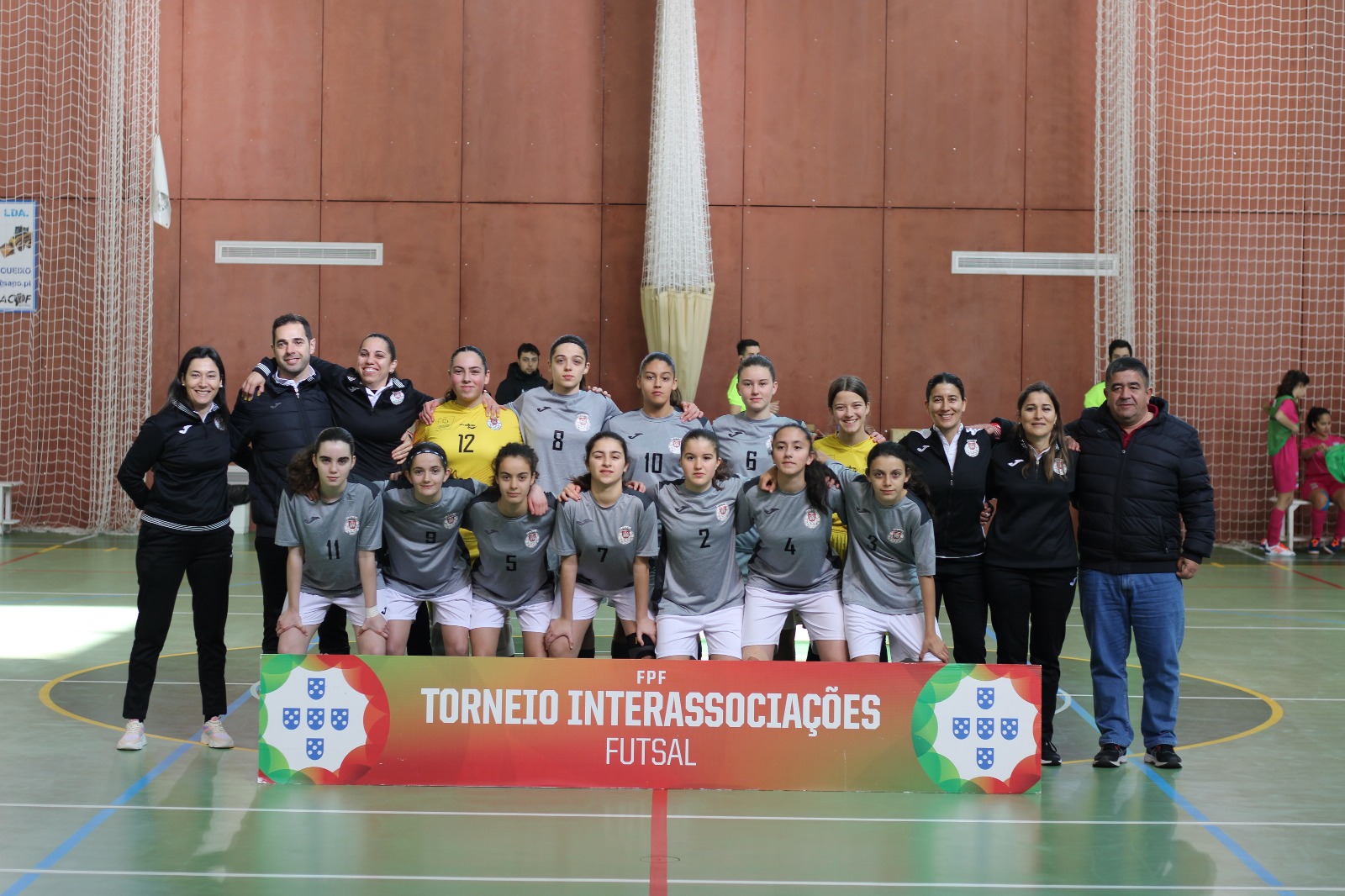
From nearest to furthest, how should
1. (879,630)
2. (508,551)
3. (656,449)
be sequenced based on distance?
(879,630), (508,551), (656,449)

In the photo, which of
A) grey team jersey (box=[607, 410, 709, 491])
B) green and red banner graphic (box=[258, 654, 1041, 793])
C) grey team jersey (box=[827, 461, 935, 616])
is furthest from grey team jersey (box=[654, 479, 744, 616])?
green and red banner graphic (box=[258, 654, 1041, 793])

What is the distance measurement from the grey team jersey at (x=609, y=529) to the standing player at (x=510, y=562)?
0.15 m

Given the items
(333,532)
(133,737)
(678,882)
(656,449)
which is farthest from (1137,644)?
(133,737)

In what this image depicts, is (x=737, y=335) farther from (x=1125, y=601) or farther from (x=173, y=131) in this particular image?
(x=1125, y=601)

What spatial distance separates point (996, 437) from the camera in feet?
21.7

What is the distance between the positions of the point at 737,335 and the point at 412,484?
913 centimetres

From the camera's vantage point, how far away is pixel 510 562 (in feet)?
21.9

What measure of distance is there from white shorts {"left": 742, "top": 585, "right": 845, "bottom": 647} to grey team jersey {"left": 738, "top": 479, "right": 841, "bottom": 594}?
0.05 m

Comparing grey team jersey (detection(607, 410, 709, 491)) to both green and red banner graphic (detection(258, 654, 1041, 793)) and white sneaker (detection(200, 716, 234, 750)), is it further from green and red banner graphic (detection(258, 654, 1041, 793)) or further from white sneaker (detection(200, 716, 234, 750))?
→ white sneaker (detection(200, 716, 234, 750))

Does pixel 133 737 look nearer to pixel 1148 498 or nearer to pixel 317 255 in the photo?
pixel 1148 498

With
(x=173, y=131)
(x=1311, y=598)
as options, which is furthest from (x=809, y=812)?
(x=173, y=131)

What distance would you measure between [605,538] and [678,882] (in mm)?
2186

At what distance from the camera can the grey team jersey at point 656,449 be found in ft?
23.0

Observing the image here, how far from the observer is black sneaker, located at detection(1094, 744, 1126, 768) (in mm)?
6375
